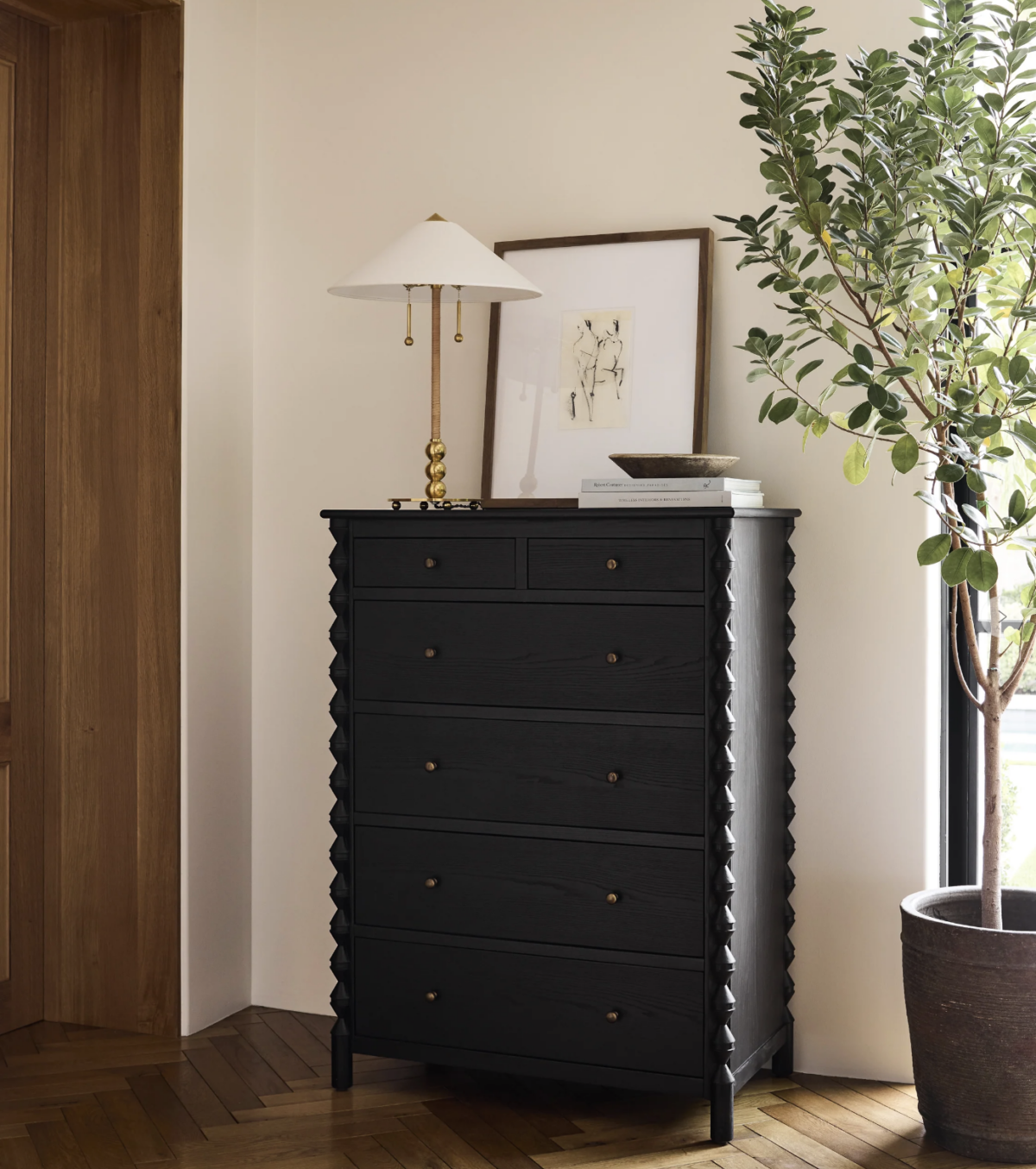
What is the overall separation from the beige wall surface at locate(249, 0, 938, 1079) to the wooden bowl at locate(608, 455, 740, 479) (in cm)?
31

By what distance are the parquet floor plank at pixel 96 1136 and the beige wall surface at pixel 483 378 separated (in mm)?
702

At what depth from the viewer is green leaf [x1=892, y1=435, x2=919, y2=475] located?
227cm

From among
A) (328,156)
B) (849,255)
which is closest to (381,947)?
(849,255)

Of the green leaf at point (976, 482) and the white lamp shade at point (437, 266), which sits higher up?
the white lamp shade at point (437, 266)

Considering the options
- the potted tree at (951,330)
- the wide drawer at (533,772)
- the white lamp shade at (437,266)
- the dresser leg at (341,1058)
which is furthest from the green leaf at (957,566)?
the dresser leg at (341,1058)

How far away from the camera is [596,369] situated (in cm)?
302

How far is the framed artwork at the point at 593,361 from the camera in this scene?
116 inches

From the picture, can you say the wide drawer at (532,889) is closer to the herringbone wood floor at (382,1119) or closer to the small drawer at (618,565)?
the herringbone wood floor at (382,1119)

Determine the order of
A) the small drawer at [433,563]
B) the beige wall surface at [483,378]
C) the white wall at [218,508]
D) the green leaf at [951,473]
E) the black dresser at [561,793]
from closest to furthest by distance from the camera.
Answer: the green leaf at [951,473] → the black dresser at [561,793] → the small drawer at [433,563] → the beige wall surface at [483,378] → the white wall at [218,508]

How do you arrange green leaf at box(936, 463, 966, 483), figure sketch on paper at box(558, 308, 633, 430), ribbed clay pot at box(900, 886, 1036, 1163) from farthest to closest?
figure sketch on paper at box(558, 308, 633, 430), ribbed clay pot at box(900, 886, 1036, 1163), green leaf at box(936, 463, 966, 483)

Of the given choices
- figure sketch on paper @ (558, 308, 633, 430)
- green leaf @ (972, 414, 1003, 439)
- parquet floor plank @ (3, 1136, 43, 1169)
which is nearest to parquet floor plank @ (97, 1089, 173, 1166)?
parquet floor plank @ (3, 1136, 43, 1169)

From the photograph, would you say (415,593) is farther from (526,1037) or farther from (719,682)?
(526,1037)

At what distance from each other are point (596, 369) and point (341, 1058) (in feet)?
5.24

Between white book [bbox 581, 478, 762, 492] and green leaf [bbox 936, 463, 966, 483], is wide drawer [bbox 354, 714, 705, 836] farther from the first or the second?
green leaf [bbox 936, 463, 966, 483]
